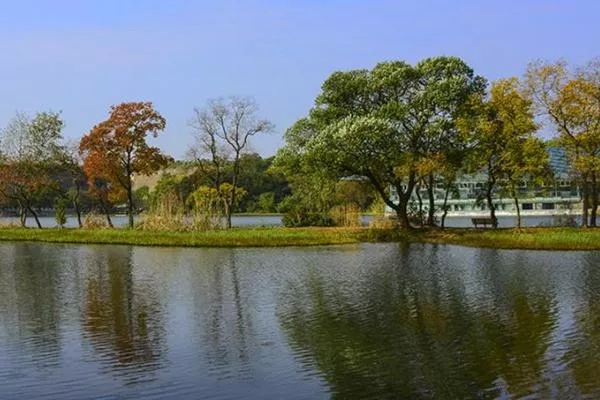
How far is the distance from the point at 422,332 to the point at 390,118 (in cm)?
2597

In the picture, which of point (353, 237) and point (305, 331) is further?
point (353, 237)

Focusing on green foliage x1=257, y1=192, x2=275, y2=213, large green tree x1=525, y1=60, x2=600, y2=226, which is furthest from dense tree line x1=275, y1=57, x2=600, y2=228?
green foliage x1=257, y1=192, x2=275, y2=213

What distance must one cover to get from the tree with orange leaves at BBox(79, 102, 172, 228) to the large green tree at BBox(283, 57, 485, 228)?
41.5ft

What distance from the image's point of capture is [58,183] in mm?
55406

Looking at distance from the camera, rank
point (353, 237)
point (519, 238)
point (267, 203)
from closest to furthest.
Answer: point (519, 238)
point (353, 237)
point (267, 203)

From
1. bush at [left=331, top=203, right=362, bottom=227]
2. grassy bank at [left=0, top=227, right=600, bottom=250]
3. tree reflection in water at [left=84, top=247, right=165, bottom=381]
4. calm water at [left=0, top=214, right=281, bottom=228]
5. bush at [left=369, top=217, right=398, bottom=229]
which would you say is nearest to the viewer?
tree reflection in water at [left=84, top=247, right=165, bottom=381]

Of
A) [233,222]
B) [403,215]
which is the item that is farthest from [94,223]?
[233,222]

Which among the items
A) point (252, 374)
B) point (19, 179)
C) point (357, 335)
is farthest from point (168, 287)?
point (19, 179)

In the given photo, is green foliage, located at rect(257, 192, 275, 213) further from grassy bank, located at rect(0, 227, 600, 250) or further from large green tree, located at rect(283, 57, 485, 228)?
large green tree, located at rect(283, 57, 485, 228)

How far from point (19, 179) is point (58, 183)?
11.0 ft

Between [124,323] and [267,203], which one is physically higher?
[267,203]

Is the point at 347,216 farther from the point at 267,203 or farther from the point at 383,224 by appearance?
the point at 267,203

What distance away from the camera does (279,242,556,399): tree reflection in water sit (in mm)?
9539

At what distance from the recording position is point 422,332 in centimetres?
1310
